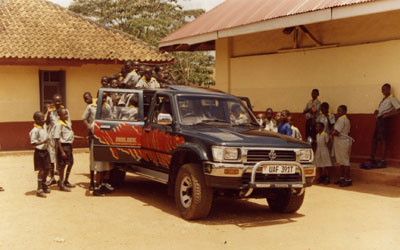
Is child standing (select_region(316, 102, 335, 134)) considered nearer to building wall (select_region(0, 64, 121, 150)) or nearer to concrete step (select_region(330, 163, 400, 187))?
concrete step (select_region(330, 163, 400, 187))

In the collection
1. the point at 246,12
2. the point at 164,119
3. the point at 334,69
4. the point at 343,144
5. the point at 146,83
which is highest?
the point at 246,12

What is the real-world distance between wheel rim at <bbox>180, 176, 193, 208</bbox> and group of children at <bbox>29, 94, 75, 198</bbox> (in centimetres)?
277

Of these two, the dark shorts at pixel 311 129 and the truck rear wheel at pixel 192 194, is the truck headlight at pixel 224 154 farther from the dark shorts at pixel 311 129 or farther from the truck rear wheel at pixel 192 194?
the dark shorts at pixel 311 129

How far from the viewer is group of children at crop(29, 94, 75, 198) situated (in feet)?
28.9

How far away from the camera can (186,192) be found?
7.49 m

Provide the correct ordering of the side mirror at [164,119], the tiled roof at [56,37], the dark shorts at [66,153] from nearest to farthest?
the side mirror at [164,119]
the dark shorts at [66,153]
the tiled roof at [56,37]

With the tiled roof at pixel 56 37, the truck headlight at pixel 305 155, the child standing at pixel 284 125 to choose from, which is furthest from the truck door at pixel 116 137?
the tiled roof at pixel 56 37

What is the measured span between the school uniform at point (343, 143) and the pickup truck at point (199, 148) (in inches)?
105

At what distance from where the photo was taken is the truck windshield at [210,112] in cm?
807

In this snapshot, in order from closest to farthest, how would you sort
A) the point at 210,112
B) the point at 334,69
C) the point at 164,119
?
the point at 164,119, the point at 210,112, the point at 334,69

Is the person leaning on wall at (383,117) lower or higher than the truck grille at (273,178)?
higher

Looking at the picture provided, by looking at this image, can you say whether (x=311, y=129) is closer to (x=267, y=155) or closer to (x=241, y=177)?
(x=267, y=155)

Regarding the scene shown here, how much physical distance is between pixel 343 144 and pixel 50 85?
1099cm

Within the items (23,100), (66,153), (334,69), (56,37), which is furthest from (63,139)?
(56,37)
